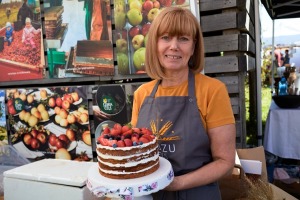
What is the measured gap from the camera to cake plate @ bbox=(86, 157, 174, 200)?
1.14m

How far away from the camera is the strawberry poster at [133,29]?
9.82 feet

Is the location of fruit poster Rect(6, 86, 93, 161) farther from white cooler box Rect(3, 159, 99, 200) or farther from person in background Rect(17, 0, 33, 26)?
white cooler box Rect(3, 159, 99, 200)

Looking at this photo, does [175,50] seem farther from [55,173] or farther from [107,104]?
[107,104]

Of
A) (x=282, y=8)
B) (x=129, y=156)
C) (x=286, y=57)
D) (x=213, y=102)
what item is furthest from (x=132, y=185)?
(x=286, y=57)

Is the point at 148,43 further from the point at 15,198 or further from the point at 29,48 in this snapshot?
the point at 29,48

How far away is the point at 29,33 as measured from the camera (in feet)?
11.9

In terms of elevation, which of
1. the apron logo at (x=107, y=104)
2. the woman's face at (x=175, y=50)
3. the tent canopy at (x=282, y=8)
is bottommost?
the apron logo at (x=107, y=104)

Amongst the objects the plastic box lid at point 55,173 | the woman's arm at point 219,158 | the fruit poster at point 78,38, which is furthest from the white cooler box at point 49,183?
the fruit poster at point 78,38

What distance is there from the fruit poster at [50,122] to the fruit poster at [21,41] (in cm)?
26

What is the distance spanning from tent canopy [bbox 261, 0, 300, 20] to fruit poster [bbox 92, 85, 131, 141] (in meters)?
4.89

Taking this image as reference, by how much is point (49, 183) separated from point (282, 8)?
24.4 ft

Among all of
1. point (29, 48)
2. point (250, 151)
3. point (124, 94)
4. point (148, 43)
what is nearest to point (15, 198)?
point (148, 43)

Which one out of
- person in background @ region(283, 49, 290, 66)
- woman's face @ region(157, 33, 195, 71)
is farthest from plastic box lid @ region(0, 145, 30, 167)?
person in background @ region(283, 49, 290, 66)

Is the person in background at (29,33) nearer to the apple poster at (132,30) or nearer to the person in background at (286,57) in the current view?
the apple poster at (132,30)
